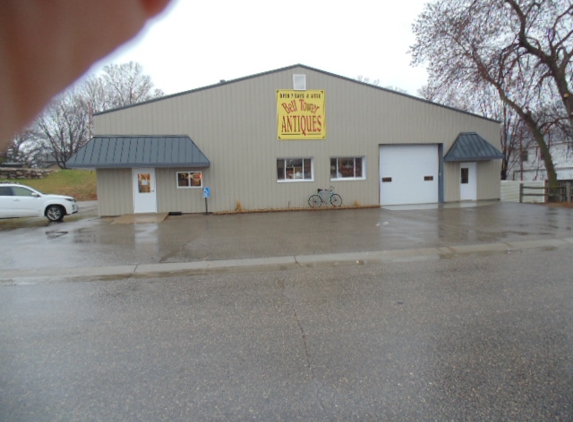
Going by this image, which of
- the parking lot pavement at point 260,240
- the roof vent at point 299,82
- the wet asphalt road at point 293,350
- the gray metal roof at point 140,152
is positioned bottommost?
the wet asphalt road at point 293,350

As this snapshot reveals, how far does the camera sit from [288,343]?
3.74 m

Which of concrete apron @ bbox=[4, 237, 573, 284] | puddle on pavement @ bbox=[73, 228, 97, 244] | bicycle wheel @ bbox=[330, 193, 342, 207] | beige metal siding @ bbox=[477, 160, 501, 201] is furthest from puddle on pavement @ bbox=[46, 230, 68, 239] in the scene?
beige metal siding @ bbox=[477, 160, 501, 201]

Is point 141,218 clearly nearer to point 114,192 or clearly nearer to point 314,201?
point 114,192

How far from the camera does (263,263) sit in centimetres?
757

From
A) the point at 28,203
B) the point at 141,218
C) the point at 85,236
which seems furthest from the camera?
the point at 141,218

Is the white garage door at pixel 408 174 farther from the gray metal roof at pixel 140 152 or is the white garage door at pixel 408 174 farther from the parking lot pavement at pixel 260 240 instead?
the gray metal roof at pixel 140 152

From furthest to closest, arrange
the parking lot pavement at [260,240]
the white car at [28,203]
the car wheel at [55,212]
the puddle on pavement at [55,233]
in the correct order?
the car wheel at [55,212] → the white car at [28,203] → the puddle on pavement at [55,233] → the parking lot pavement at [260,240]

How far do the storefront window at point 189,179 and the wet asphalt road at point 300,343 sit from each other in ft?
32.8

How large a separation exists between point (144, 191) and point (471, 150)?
58.5 ft

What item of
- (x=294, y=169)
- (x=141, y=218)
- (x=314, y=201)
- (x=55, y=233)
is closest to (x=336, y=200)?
(x=314, y=201)

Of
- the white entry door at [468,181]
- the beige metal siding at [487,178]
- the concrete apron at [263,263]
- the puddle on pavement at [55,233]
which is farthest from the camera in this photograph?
the beige metal siding at [487,178]

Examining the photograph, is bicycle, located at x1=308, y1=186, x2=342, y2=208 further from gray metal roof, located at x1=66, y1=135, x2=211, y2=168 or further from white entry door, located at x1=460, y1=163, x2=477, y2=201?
white entry door, located at x1=460, y1=163, x2=477, y2=201

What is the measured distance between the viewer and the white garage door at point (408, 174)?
19875 mm

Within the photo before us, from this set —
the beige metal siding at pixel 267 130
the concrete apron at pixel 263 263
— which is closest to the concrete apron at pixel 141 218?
the beige metal siding at pixel 267 130
